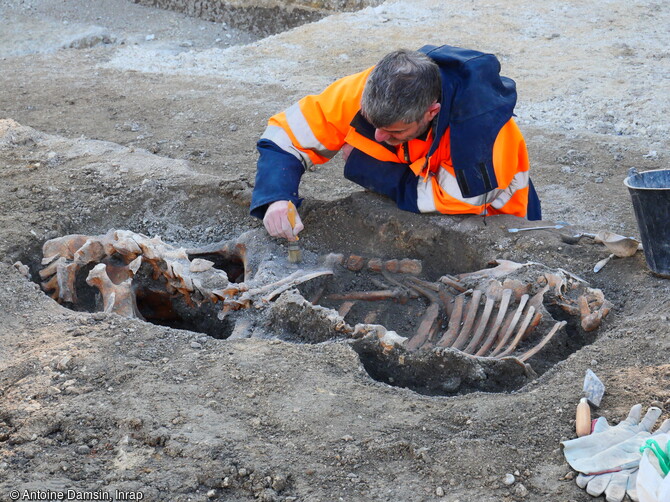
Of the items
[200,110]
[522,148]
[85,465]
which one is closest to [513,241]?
[522,148]

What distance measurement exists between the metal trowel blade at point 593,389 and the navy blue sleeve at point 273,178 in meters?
1.90

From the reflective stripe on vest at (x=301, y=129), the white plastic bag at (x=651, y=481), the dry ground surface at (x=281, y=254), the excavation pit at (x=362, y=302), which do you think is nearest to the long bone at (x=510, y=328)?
the excavation pit at (x=362, y=302)

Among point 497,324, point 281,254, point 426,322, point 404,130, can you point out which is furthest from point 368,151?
point 497,324

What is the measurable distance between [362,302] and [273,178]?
83cm

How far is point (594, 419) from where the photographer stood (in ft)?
9.43

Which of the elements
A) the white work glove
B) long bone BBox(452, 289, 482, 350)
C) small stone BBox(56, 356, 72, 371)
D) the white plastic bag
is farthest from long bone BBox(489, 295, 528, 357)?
small stone BBox(56, 356, 72, 371)

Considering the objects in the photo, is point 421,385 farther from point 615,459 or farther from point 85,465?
A: point 85,465

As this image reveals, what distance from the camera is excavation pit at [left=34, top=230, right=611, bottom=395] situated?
352 centimetres

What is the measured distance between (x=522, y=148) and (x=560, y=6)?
5911mm

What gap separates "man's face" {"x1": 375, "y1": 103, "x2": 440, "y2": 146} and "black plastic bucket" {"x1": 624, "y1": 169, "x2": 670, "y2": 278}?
101 centimetres

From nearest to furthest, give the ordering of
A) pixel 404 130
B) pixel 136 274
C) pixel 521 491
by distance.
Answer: pixel 521 491 → pixel 404 130 → pixel 136 274

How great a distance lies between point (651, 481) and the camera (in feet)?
7.64

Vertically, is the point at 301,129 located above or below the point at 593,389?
above

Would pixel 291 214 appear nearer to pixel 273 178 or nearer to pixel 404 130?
pixel 273 178
